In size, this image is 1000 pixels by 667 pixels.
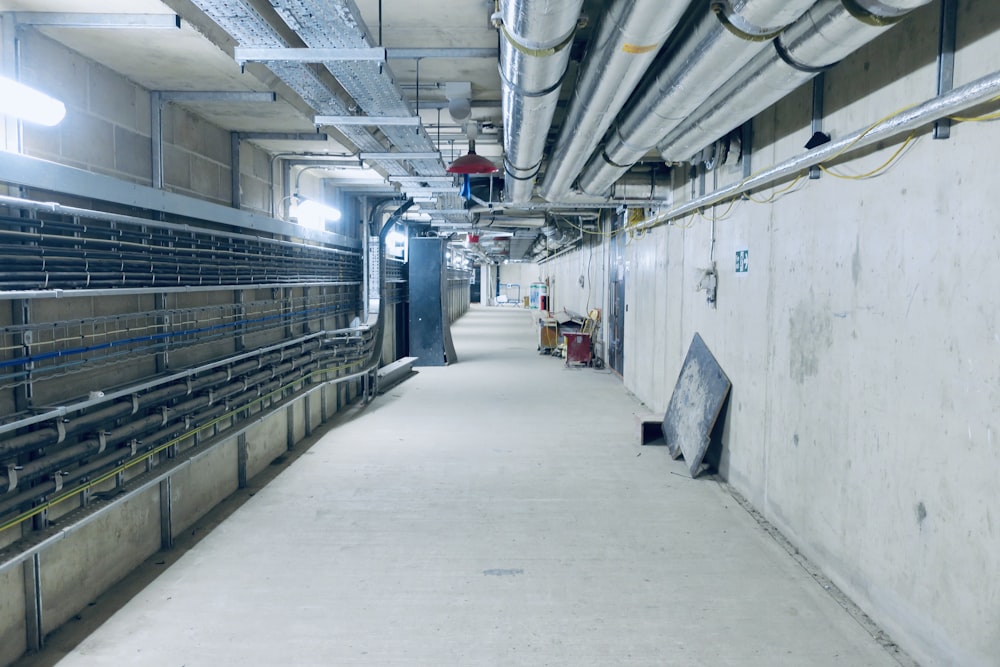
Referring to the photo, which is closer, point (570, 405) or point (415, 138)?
point (415, 138)

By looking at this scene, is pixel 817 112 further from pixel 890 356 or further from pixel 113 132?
pixel 113 132

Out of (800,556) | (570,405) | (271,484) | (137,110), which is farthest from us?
A: (570,405)

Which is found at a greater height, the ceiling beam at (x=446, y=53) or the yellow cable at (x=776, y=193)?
the ceiling beam at (x=446, y=53)

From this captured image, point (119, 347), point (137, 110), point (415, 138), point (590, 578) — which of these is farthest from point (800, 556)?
point (137, 110)

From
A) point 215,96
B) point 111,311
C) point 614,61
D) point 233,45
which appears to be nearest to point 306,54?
point 233,45

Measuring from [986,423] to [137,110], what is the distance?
438 cm

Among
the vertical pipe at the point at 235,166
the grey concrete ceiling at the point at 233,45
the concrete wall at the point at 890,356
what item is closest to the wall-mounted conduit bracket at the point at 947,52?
the concrete wall at the point at 890,356

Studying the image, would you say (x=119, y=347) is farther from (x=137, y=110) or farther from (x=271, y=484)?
(x=271, y=484)

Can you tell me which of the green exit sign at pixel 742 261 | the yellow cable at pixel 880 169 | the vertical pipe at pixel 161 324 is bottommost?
the vertical pipe at pixel 161 324

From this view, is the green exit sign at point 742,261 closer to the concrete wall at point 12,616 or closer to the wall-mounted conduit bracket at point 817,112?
the wall-mounted conduit bracket at point 817,112

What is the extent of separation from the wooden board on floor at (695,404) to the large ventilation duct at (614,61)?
6.36ft

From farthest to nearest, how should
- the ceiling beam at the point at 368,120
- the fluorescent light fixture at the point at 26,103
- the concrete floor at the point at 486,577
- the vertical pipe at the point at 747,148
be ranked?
the vertical pipe at the point at 747,148 < the ceiling beam at the point at 368,120 < the concrete floor at the point at 486,577 < the fluorescent light fixture at the point at 26,103

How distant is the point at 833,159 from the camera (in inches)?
120

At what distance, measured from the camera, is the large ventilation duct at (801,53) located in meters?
2.07
